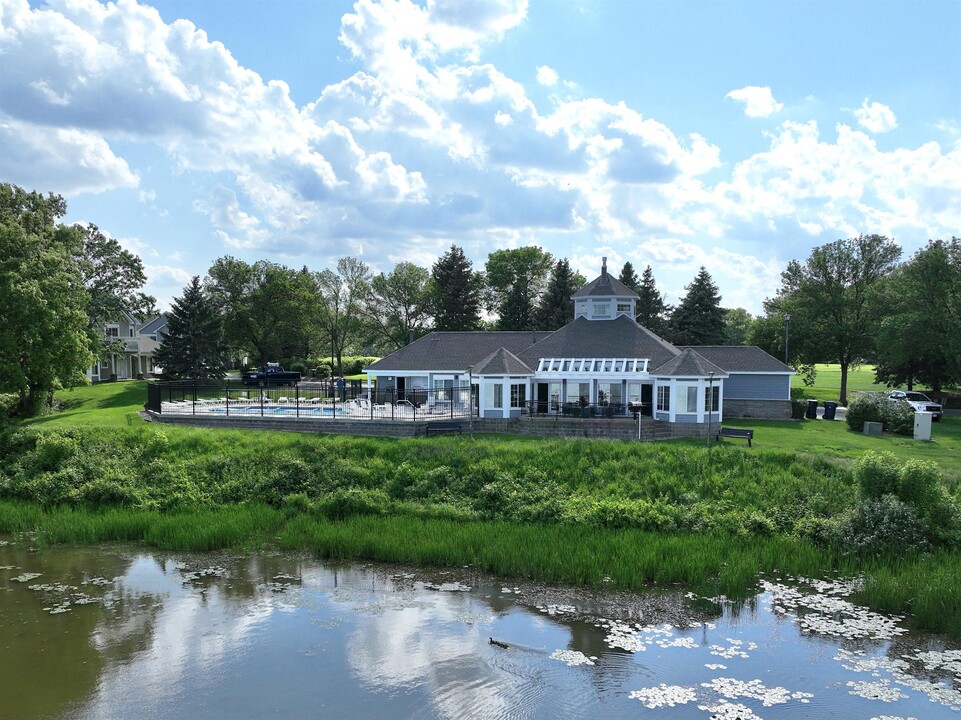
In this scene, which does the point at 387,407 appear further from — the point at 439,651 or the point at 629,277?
the point at 629,277

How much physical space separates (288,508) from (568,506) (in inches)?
327

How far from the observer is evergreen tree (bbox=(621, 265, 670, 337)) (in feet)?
195

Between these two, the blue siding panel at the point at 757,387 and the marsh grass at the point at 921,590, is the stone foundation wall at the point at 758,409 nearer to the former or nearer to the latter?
the blue siding panel at the point at 757,387

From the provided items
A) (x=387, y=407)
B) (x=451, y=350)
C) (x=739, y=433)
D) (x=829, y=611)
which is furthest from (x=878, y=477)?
(x=451, y=350)

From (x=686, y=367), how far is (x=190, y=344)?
33.6 metres

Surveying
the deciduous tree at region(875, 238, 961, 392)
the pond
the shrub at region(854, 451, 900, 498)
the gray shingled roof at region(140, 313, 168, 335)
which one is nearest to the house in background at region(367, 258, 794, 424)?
the deciduous tree at region(875, 238, 961, 392)

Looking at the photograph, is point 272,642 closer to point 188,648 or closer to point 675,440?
point 188,648

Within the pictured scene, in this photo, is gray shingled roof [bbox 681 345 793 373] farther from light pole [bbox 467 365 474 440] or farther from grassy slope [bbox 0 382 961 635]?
light pole [bbox 467 365 474 440]

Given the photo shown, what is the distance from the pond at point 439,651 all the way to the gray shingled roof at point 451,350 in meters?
21.7

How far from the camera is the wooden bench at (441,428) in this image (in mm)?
28319

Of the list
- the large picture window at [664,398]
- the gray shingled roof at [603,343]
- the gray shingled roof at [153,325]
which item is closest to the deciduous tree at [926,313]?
the gray shingled roof at [603,343]

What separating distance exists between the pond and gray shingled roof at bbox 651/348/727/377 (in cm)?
1640

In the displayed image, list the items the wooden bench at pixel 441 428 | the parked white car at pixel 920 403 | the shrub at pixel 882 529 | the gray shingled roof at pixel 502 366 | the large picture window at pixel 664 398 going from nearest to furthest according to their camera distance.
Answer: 1. the shrub at pixel 882 529
2. the wooden bench at pixel 441 428
3. the large picture window at pixel 664 398
4. the gray shingled roof at pixel 502 366
5. the parked white car at pixel 920 403

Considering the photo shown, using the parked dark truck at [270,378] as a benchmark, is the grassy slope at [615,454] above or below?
below
